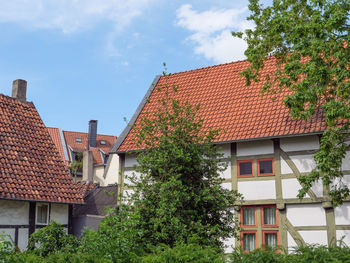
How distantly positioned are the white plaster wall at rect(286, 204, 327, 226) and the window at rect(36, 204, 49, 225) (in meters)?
9.39

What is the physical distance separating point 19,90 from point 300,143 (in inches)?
550

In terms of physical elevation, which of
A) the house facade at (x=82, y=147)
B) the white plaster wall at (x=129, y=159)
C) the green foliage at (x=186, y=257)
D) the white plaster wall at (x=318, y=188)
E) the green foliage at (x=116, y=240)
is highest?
the house facade at (x=82, y=147)

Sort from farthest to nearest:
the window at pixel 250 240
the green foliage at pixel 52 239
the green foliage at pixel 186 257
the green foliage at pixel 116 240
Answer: the window at pixel 250 240 → the green foliage at pixel 52 239 → the green foliage at pixel 116 240 → the green foliage at pixel 186 257

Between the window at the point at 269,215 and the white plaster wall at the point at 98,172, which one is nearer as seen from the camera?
the window at the point at 269,215

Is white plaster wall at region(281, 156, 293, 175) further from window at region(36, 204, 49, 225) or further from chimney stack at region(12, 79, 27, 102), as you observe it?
chimney stack at region(12, 79, 27, 102)

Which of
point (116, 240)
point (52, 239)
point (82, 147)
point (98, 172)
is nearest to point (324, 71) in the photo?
point (116, 240)

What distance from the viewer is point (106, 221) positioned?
9.64 m

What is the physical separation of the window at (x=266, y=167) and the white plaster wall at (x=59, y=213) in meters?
8.34

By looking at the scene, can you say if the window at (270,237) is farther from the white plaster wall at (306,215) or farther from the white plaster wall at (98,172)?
the white plaster wall at (98,172)

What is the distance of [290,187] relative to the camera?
51.3ft

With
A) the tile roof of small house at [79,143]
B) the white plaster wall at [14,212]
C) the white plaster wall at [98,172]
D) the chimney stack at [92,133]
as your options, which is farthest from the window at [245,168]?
the chimney stack at [92,133]

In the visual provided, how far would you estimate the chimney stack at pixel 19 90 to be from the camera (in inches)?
914

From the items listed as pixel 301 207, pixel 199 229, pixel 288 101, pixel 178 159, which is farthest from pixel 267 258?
pixel 301 207

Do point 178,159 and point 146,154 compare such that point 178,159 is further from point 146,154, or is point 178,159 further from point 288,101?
point 288,101
